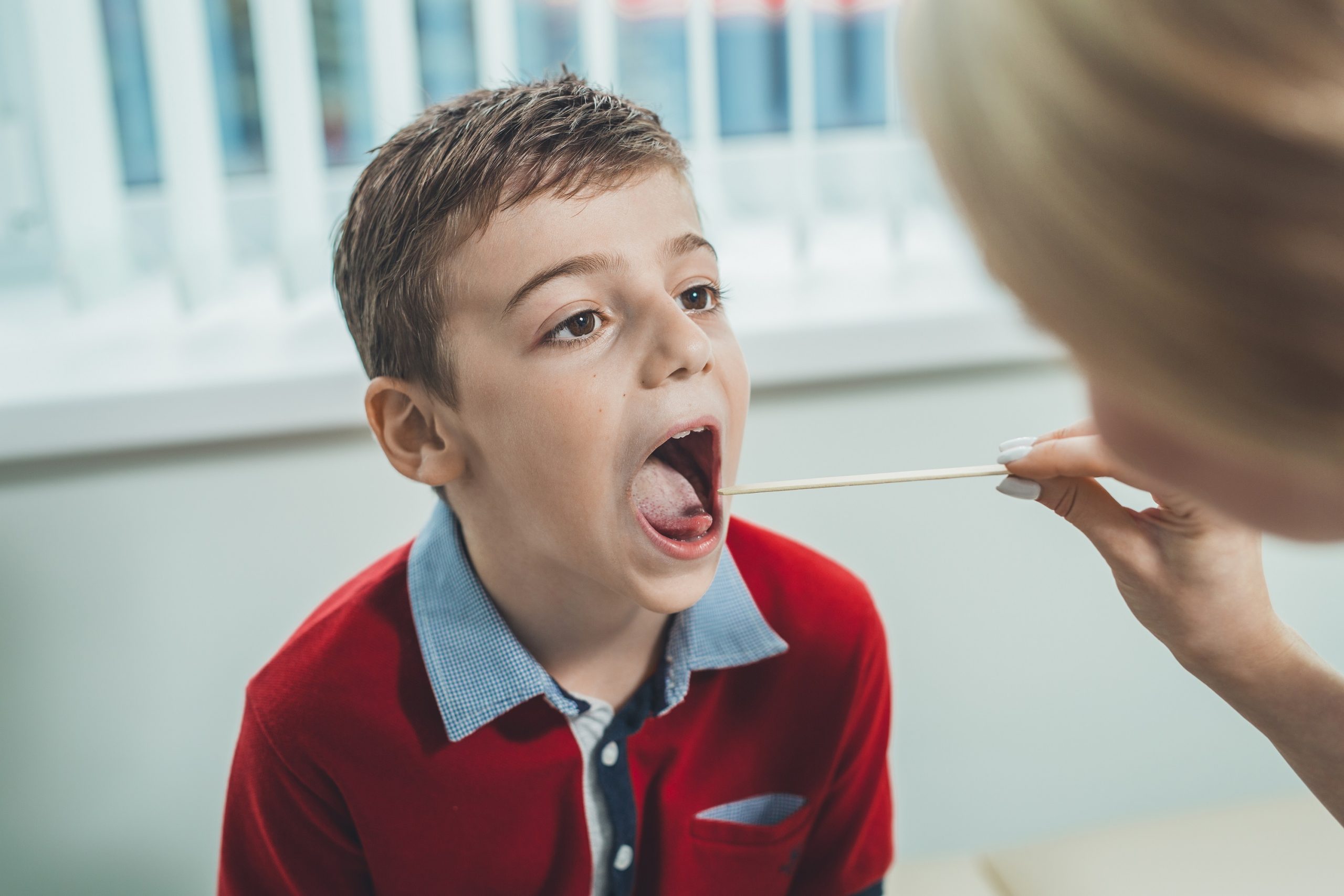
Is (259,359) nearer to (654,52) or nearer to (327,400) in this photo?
(327,400)

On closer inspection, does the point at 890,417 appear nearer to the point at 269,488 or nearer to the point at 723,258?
the point at 723,258

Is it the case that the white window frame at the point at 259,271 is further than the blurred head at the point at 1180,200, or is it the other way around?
the white window frame at the point at 259,271

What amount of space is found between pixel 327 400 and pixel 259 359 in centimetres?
10

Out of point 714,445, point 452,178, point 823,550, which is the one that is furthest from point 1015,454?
point 823,550

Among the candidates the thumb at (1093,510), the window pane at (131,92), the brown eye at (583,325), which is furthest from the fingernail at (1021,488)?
the window pane at (131,92)

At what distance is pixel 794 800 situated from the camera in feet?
3.14

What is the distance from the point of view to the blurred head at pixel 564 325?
77cm

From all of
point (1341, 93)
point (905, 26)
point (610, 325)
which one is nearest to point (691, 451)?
point (610, 325)

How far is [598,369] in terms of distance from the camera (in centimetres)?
77

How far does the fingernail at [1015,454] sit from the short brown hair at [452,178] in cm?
32

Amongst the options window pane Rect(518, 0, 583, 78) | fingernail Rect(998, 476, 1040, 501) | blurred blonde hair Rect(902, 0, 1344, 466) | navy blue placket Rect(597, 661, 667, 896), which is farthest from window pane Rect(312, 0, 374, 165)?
blurred blonde hair Rect(902, 0, 1344, 466)

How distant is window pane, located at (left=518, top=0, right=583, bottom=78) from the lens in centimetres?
134

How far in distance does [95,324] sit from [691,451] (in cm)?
81

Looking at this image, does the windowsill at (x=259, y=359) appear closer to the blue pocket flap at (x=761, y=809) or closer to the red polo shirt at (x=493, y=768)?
the red polo shirt at (x=493, y=768)
